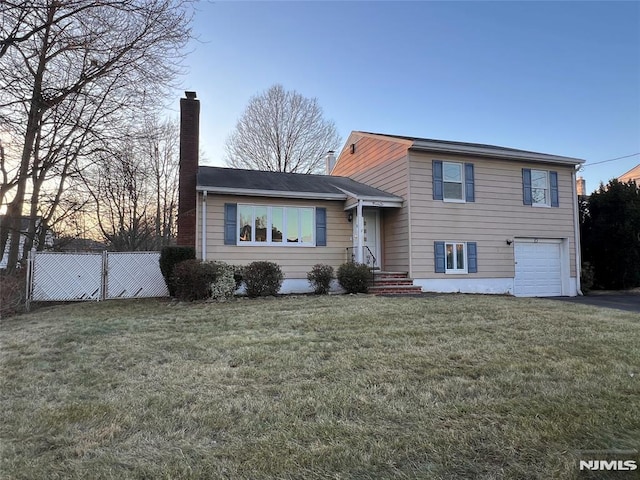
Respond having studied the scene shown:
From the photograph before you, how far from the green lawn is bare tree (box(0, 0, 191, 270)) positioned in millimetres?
3966

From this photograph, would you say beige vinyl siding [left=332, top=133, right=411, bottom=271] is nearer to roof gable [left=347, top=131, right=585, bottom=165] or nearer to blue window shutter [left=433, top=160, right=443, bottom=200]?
roof gable [left=347, top=131, right=585, bottom=165]

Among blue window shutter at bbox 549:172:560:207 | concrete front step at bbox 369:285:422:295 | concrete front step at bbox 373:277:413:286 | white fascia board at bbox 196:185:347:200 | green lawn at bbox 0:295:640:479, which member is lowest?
green lawn at bbox 0:295:640:479

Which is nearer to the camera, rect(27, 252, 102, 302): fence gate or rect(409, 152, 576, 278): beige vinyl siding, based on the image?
rect(27, 252, 102, 302): fence gate

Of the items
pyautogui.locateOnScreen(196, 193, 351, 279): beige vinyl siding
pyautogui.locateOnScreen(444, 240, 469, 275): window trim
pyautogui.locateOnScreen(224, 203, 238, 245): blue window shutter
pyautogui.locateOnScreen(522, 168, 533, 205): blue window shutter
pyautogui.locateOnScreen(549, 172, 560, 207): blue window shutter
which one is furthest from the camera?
pyautogui.locateOnScreen(549, 172, 560, 207): blue window shutter

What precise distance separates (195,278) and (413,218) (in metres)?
6.68

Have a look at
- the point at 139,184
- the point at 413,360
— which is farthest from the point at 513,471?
the point at 139,184

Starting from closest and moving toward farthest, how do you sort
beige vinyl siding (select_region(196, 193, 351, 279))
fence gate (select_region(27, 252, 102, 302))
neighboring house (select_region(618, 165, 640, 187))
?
fence gate (select_region(27, 252, 102, 302))
beige vinyl siding (select_region(196, 193, 351, 279))
neighboring house (select_region(618, 165, 640, 187))

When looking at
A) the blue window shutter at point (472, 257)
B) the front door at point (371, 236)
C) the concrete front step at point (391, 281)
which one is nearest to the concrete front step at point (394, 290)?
the concrete front step at point (391, 281)

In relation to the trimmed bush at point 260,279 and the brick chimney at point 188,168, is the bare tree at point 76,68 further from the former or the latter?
the trimmed bush at point 260,279

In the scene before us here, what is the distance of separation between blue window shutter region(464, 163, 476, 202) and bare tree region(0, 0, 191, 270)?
920cm

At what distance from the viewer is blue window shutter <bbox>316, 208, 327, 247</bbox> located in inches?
504

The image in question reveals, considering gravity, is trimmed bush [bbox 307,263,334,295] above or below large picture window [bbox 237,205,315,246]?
below

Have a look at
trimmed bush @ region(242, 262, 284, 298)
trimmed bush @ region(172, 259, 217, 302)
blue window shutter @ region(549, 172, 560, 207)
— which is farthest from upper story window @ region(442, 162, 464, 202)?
trimmed bush @ region(172, 259, 217, 302)

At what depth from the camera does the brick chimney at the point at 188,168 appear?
40.7 feet
